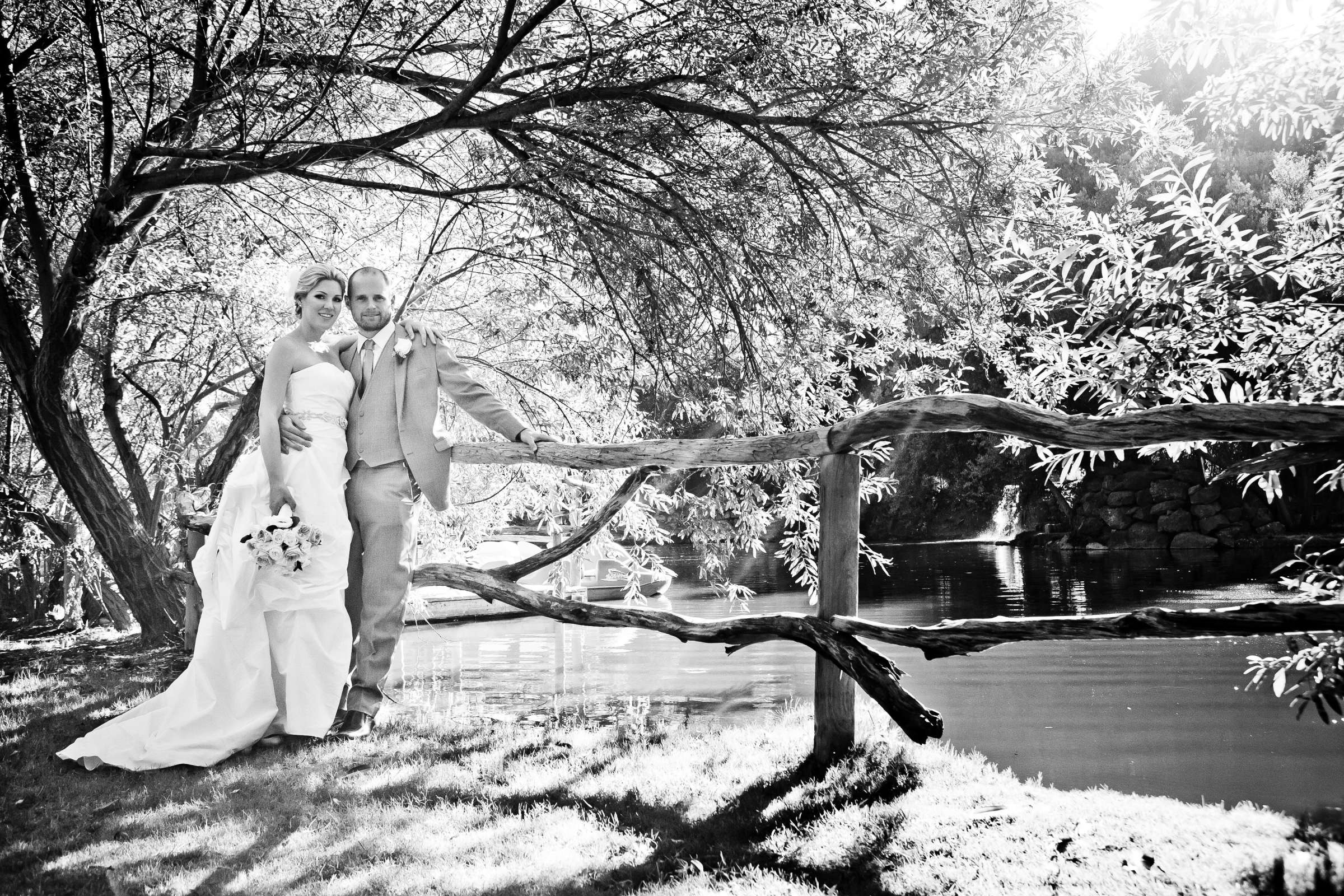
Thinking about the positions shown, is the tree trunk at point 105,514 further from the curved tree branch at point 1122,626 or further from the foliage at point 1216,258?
the foliage at point 1216,258

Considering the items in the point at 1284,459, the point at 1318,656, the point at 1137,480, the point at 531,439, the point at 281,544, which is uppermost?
the point at 1137,480

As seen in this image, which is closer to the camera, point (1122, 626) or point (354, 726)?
point (1122, 626)

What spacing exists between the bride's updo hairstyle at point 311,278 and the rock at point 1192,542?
21.5 m

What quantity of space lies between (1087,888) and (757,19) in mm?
3418

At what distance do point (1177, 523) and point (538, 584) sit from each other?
15275 mm

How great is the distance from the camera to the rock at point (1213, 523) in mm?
22312

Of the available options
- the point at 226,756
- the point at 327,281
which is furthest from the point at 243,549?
the point at 327,281

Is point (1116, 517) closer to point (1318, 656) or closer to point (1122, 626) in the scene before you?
point (1318, 656)

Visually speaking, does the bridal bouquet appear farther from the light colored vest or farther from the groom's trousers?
the light colored vest

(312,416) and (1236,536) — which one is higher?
(1236,536)

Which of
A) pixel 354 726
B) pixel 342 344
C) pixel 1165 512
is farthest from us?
pixel 1165 512

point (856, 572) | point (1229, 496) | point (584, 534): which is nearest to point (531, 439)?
point (584, 534)

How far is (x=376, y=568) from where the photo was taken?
13.9 ft

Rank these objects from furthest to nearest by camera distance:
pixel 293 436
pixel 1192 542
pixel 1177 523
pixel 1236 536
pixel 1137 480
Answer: pixel 1137 480 → pixel 1177 523 → pixel 1236 536 → pixel 1192 542 → pixel 293 436
